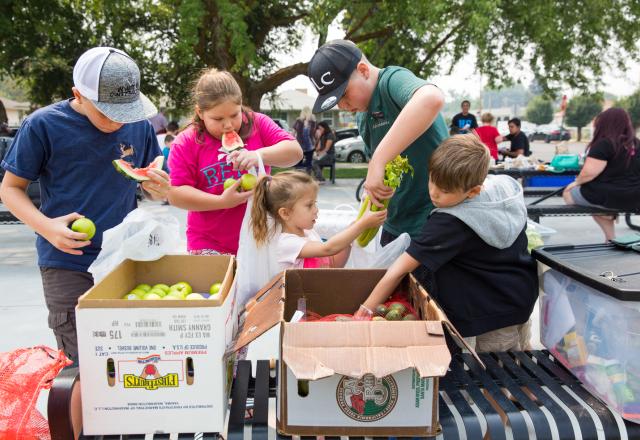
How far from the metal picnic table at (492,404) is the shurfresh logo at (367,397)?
11cm

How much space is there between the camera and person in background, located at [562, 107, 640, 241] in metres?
6.14

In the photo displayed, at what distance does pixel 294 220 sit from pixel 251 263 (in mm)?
323

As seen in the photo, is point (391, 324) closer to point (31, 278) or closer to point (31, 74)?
point (31, 278)

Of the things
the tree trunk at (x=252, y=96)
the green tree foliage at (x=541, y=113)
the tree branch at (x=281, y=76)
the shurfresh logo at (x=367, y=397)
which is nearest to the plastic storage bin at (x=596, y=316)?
the shurfresh logo at (x=367, y=397)

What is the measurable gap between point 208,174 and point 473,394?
1582mm

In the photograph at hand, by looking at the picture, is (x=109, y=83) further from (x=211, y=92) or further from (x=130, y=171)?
(x=211, y=92)

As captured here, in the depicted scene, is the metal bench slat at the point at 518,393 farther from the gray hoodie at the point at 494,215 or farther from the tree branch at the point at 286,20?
the tree branch at the point at 286,20

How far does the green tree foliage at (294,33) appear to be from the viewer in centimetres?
1258

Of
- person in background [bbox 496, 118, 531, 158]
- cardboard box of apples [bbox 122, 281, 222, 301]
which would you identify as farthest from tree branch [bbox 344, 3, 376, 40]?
cardboard box of apples [bbox 122, 281, 222, 301]

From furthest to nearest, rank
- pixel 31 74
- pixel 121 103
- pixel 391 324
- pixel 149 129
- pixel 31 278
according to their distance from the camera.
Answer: pixel 31 74 < pixel 31 278 < pixel 149 129 < pixel 121 103 < pixel 391 324

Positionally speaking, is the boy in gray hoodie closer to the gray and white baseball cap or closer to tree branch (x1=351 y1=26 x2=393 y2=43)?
the gray and white baseball cap

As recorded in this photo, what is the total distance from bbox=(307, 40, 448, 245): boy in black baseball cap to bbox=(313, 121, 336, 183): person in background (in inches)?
455

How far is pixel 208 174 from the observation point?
8.96 ft

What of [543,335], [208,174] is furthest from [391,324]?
[208,174]
